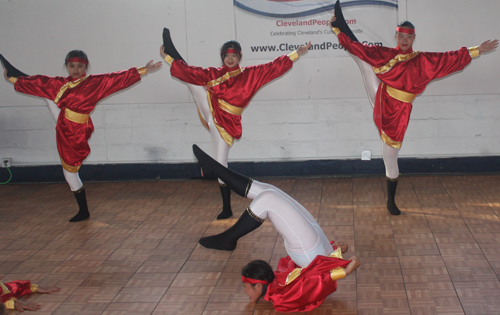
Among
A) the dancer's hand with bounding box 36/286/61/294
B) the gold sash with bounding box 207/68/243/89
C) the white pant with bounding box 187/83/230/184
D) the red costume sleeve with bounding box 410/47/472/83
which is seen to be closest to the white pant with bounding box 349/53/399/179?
the red costume sleeve with bounding box 410/47/472/83

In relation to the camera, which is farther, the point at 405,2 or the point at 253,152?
the point at 253,152

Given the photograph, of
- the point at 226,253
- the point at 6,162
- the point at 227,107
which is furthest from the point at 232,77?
the point at 6,162

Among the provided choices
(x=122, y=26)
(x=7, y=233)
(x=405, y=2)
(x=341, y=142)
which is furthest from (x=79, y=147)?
(x=405, y=2)

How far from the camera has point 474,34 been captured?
5.73 metres

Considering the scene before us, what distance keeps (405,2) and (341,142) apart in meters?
1.76

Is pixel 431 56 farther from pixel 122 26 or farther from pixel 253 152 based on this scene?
pixel 122 26

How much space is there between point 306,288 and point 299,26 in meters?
3.82

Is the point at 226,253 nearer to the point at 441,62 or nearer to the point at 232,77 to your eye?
the point at 232,77

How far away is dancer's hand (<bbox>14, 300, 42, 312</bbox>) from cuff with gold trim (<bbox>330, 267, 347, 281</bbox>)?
179cm

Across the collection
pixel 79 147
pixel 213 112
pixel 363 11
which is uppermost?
pixel 363 11

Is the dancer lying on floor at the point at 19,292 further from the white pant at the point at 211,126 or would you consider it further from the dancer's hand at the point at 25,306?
the white pant at the point at 211,126

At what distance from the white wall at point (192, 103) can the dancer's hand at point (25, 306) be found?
3.41 meters

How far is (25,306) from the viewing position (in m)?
3.02

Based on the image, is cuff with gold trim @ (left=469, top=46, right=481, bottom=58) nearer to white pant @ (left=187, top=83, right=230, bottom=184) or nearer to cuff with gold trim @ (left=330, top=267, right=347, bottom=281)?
white pant @ (left=187, top=83, right=230, bottom=184)
